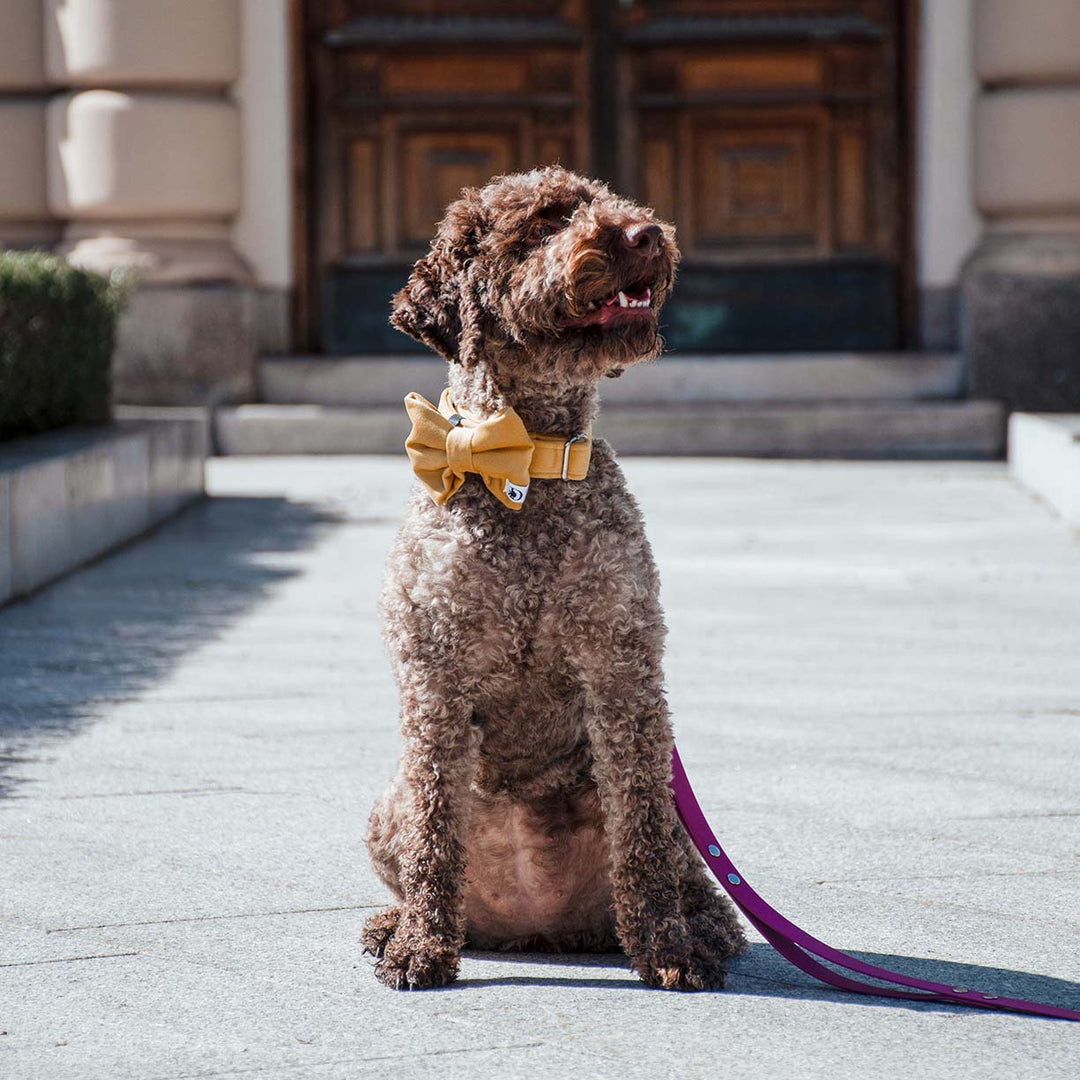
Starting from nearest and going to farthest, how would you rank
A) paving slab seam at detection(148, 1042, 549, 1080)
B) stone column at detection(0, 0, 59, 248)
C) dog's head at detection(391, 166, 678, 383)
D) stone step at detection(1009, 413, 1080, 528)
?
1. paving slab seam at detection(148, 1042, 549, 1080)
2. dog's head at detection(391, 166, 678, 383)
3. stone step at detection(1009, 413, 1080, 528)
4. stone column at detection(0, 0, 59, 248)

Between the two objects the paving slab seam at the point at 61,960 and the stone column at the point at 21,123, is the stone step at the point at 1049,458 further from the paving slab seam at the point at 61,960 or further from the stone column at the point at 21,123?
the stone column at the point at 21,123

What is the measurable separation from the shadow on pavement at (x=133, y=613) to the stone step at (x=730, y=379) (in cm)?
229

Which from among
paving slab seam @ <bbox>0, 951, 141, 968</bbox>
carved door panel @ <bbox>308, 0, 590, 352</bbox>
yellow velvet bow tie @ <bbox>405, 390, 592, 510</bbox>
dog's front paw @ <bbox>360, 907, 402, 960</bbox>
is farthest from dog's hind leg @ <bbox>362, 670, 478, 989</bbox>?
carved door panel @ <bbox>308, 0, 590, 352</bbox>

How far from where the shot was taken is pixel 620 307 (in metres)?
2.98

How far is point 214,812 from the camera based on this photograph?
4.37 metres

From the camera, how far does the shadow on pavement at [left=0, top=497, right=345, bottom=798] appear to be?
5.40 meters

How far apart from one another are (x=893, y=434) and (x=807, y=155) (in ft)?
7.29

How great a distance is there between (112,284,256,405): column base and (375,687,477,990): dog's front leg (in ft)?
28.5

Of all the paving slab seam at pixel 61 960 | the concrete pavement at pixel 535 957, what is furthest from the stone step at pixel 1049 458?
the paving slab seam at pixel 61 960

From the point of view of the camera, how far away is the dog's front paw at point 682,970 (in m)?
3.14

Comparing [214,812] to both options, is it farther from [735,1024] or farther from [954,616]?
[954,616]

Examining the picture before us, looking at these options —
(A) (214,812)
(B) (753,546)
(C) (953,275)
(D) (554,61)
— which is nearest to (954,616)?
(B) (753,546)

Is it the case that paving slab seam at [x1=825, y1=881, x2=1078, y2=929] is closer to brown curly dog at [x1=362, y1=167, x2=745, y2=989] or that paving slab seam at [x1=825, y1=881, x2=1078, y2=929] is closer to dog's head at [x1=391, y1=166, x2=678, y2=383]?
brown curly dog at [x1=362, y1=167, x2=745, y2=989]

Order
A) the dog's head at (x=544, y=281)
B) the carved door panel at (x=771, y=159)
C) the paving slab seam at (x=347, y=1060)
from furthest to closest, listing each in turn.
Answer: the carved door panel at (x=771, y=159), the dog's head at (x=544, y=281), the paving slab seam at (x=347, y=1060)
